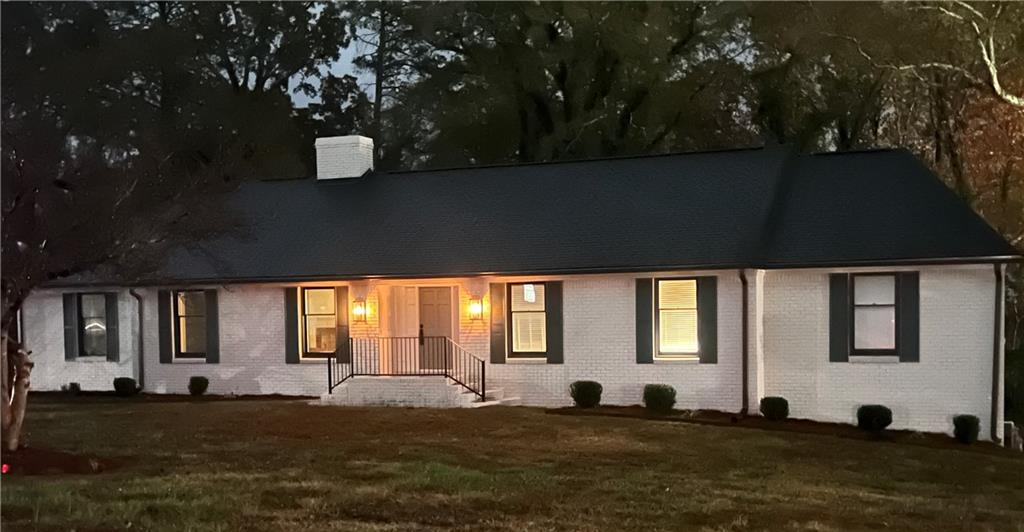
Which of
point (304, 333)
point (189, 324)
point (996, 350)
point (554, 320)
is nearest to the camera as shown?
point (996, 350)

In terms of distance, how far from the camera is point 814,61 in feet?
97.9

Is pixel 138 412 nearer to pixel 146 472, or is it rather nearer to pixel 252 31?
pixel 146 472

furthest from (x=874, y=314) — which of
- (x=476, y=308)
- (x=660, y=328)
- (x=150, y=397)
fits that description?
(x=150, y=397)

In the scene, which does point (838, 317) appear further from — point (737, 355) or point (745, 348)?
point (737, 355)

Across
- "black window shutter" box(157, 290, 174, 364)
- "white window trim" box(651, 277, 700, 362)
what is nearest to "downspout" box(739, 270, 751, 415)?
"white window trim" box(651, 277, 700, 362)

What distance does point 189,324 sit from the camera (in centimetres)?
2073

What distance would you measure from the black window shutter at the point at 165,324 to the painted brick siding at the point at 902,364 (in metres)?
12.1

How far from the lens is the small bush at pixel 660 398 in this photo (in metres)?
17.1

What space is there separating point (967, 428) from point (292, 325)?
12545 millimetres

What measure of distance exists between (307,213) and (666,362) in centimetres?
893

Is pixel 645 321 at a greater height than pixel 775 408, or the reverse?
pixel 645 321

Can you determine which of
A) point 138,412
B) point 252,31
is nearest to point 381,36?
point 252,31

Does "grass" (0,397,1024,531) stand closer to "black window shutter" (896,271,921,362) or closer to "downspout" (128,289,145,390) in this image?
"black window shutter" (896,271,921,362)

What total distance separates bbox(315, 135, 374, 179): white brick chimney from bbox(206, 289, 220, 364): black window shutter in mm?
4141
